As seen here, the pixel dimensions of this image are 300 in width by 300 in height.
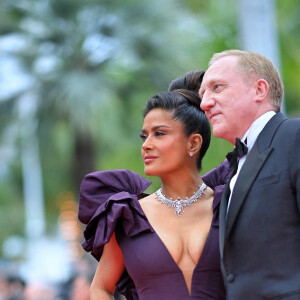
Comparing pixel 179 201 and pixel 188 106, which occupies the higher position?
pixel 188 106

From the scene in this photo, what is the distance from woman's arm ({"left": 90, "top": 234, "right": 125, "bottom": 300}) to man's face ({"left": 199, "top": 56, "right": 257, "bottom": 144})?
94 centimetres

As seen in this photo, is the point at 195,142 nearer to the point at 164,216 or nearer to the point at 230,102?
the point at 164,216

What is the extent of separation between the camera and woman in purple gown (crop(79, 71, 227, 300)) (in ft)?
13.3

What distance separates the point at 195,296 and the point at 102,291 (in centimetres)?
51

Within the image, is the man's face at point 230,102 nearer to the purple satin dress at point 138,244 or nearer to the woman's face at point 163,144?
the woman's face at point 163,144

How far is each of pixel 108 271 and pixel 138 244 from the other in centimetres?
24

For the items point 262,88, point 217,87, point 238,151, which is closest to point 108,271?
point 238,151

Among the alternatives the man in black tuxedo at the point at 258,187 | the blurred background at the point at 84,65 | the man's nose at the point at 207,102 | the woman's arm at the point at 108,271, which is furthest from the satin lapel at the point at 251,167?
the blurred background at the point at 84,65

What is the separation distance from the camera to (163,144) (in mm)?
4164

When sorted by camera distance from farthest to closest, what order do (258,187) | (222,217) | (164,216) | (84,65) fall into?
1. (84,65)
2. (164,216)
3. (222,217)
4. (258,187)

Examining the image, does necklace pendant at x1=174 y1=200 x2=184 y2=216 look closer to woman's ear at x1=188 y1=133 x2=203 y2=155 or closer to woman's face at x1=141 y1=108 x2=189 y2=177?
woman's face at x1=141 y1=108 x2=189 y2=177

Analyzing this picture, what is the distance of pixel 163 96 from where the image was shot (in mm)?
4359

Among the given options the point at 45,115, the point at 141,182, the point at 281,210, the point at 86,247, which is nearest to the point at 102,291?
the point at 86,247

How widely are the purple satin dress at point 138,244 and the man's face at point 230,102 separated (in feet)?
2.01
